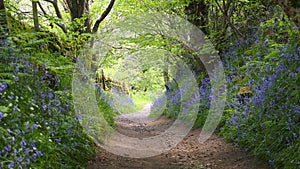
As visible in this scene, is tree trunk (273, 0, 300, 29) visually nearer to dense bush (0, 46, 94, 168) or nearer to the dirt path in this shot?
the dirt path

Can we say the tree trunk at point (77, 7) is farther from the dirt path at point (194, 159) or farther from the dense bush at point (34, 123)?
the dirt path at point (194, 159)

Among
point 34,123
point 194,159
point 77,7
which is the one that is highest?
A: point 77,7

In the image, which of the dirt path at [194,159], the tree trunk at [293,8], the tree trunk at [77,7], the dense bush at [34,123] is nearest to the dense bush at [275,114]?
the dirt path at [194,159]

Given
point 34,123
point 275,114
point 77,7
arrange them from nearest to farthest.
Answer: point 34,123 < point 275,114 < point 77,7

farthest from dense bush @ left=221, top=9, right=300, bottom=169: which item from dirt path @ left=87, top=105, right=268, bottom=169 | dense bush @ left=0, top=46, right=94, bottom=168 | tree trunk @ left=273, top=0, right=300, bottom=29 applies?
dense bush @ left=0, top=46, right=94, bottom=168

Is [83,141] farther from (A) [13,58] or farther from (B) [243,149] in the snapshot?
(B) [243,149]

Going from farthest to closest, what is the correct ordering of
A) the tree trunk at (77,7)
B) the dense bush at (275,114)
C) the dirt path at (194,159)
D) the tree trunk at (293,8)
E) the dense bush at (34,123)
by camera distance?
the tree trunk at (77,7), the dirt path at (194,159), the dense bush at (275,114), the tree trunk at (293,8), the dense bush at (34,123)

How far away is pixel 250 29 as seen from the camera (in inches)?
342

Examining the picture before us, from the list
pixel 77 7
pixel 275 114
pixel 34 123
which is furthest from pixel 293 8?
pixel 77 7

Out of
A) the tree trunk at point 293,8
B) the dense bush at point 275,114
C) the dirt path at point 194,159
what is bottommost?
the dirt path at point 194,159

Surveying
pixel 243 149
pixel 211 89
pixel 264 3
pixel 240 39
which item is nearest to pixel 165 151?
pixel 243 149

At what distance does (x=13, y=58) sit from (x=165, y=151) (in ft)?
11.4

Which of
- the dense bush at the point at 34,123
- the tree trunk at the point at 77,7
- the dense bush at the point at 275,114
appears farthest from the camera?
the tree trunk at the point at 77,7

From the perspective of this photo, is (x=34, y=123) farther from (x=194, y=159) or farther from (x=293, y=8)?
(x=293, y=8)
